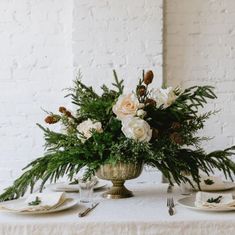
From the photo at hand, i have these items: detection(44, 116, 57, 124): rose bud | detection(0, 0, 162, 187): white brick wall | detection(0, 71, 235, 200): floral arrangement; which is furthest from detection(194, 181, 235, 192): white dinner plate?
detection(0, 0, 162, 187): white brick wall

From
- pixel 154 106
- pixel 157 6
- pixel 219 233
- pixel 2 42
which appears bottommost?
pixel 219 233

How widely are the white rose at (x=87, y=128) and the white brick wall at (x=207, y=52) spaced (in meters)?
0.98

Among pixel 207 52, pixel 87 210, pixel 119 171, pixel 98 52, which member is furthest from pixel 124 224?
pixel 207 52

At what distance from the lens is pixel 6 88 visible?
2236 millimetres

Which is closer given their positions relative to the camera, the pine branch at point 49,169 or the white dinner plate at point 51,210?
the white dinner plate at point 51,210

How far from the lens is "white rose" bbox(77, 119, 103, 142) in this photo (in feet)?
4.18

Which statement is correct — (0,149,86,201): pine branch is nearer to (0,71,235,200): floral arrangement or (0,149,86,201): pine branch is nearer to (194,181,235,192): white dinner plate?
(0,71,235,200): floral arrangement

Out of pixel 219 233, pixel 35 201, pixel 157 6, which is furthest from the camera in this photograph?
pixel 157 6

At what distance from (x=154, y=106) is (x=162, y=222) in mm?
374

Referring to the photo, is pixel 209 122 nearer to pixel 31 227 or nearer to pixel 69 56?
pixel 69 56

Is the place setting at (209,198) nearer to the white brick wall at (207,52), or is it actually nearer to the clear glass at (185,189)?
the clear glass at (185,189)

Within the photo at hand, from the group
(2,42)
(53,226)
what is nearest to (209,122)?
(2,42)

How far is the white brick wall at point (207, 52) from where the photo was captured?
7.21 ft

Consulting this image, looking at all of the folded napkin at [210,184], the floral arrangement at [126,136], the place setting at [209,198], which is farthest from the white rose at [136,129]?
the folded napkin at [210,184]
